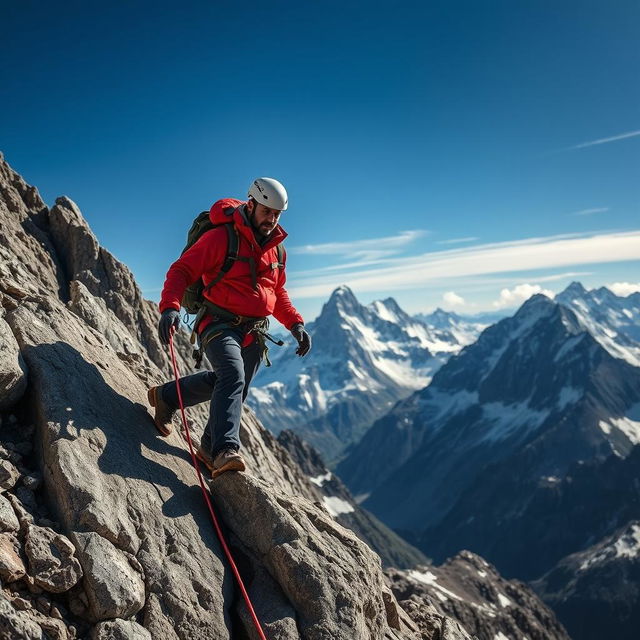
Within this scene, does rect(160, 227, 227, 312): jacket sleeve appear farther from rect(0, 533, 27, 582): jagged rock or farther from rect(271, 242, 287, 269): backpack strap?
rect(0, 533, 27, 582): jagged rock

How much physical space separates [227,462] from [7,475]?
3.88 meters

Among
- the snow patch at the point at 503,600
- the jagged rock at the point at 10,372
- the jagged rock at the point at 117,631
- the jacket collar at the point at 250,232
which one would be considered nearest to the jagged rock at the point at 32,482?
the jagged rock at the point at 10,372

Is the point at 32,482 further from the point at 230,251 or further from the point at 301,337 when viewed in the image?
the point at 301,337

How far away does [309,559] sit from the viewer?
32.7 ft

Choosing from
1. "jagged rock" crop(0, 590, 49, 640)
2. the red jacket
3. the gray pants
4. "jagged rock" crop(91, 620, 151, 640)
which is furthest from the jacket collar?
"jagged rock" crop(0, 590, 49, 640)

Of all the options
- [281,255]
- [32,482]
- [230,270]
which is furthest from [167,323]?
[32,482]

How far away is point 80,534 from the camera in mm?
8289

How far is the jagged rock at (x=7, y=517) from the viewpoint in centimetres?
779

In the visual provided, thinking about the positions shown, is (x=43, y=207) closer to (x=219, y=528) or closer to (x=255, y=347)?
(x=255, y=347)

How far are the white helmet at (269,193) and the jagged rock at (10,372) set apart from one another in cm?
550

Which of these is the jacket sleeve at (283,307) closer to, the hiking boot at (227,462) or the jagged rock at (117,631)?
the hiking boot at (227,462)

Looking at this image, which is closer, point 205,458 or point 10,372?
point 10,372

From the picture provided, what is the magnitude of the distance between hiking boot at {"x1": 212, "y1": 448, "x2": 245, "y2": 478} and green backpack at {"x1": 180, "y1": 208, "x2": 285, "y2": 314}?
3.32 metres

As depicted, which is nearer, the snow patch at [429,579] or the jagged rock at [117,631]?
the jagged rock at [117,631]
